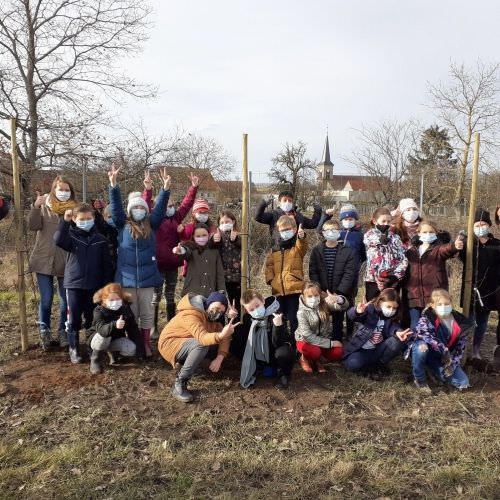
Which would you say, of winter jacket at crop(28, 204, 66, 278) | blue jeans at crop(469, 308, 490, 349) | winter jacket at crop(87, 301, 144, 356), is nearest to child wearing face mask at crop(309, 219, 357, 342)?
blue jeans at crop(469, 308, 490, 349)

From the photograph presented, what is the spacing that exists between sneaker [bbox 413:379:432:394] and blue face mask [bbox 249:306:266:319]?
174 cm

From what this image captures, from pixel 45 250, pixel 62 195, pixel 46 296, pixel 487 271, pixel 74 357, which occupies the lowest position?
pixel 74 357

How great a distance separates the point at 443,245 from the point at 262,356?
2.35 meters

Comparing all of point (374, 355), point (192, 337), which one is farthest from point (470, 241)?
point (192, 337)

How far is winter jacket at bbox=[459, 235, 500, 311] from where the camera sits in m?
5.45

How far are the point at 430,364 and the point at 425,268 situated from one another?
1.04 meters

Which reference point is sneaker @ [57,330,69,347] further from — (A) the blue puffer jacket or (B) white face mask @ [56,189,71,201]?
(B) white face mask @ [56,189,71,201]

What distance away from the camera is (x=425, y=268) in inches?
200

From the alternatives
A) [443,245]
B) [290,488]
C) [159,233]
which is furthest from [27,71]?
[290,488]

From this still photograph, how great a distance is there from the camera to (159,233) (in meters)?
5.57

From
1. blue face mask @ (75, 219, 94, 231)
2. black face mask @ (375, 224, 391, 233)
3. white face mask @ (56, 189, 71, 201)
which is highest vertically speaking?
white face mask @ (56, 189, 71, 201)

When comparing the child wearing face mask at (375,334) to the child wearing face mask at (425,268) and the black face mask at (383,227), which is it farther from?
the black face mask at (383,227)

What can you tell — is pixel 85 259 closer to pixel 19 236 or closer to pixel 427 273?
pixel 19 236

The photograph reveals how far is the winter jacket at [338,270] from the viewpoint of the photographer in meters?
5.27
